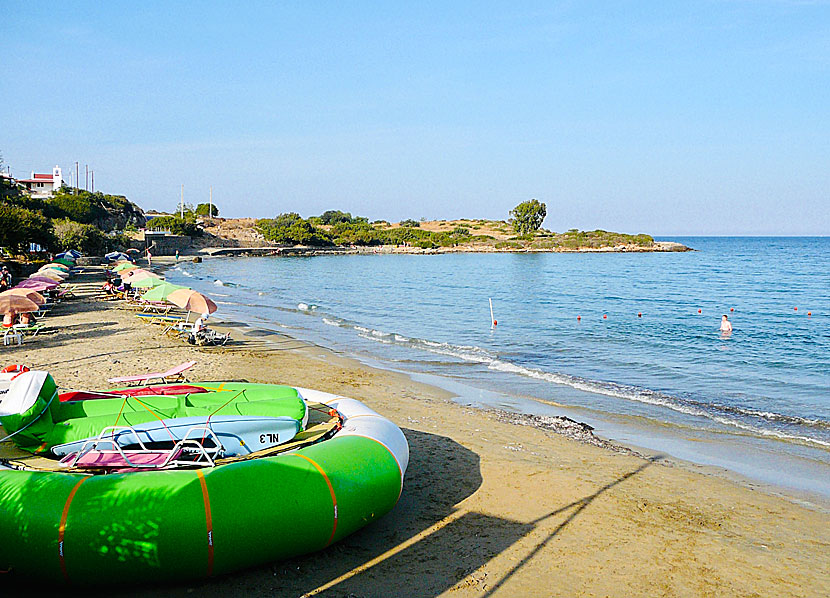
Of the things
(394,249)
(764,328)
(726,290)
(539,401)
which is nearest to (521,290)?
(726,290)

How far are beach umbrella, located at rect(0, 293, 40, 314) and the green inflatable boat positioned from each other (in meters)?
10.5

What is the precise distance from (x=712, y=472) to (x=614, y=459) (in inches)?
54.7

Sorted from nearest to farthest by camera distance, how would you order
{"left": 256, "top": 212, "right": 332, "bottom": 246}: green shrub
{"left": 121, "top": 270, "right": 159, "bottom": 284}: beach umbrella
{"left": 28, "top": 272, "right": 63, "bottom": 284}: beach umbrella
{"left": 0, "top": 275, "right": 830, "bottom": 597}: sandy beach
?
{"left": 0, "top": 275, "right": 830, "bottom": 597}: sandy beach, {"left": 121, "top": 270, "right": 159, "bottom": 284}: beach umbrella, {"left": 28, "top": 272, "right": 63, "bottom": 284}: beach umbrella, {"left": 256, "top": 212, "right": 332, "bottom": 246}: green shrub

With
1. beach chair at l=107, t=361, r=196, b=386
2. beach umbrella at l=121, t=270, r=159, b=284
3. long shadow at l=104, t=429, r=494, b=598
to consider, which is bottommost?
long shadow at l=104, t=429, r=494, b=598

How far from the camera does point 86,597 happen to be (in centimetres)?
545

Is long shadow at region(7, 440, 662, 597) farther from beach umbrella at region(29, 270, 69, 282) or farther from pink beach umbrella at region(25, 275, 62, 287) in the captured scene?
beach umbrella at region(29, 270, 69, 282)

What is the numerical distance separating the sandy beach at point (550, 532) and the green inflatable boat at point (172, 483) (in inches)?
16.7

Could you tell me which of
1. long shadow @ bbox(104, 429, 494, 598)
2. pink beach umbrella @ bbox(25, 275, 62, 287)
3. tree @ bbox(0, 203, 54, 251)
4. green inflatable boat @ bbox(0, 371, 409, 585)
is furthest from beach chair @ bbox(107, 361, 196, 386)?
tree @ bbox(0, 203, 54, 251)

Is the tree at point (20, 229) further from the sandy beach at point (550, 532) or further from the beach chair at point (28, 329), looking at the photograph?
the sandy beach at point (550, 532)

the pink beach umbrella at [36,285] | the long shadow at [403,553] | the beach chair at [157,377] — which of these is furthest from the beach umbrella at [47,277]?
the long shadow at [403,553]

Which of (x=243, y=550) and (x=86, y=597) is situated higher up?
(x=243, y=550)

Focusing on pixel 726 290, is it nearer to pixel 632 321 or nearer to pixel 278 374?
pixel 632 321

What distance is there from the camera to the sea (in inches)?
449

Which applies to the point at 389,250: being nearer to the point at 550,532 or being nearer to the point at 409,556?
the point at 550,532
